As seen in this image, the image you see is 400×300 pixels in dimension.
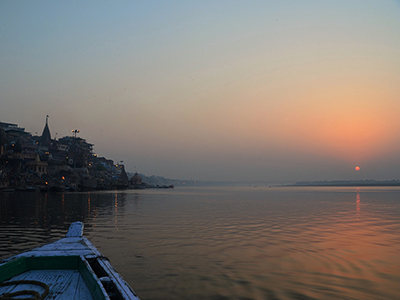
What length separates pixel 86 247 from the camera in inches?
324

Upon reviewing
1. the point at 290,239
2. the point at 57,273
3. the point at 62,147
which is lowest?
the point at 290,239

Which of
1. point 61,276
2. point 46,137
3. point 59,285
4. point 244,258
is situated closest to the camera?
point 59,285

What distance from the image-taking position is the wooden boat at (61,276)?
4.99m

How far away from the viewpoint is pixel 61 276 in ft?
20.5

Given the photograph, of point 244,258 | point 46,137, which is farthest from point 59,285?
point 46,137

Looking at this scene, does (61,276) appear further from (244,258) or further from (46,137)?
(46,137)

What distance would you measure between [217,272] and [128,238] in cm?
770

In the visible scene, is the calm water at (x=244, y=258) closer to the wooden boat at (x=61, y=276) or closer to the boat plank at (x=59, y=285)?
→ the wooden boat at (x=61, y=276)

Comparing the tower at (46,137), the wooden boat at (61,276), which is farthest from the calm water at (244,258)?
the tower at (46,137)

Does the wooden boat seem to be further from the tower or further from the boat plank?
the tower

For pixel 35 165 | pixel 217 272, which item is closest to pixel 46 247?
pixel 217 272

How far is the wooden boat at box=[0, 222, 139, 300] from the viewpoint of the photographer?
16.4 ft

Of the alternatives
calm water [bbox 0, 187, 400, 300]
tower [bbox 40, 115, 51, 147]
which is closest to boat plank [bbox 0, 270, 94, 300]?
calm water [bbox 0, 187, 400, 300]

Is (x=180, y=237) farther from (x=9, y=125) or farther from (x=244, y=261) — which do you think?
(x=9, y=125)
